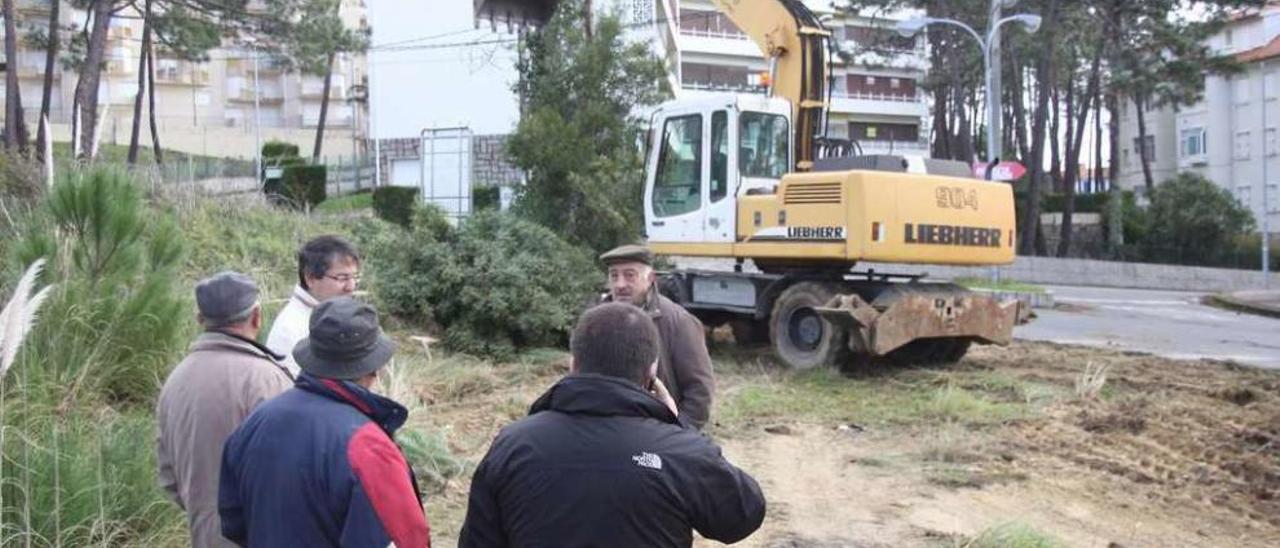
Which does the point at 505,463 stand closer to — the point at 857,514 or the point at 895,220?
the point at 857,514

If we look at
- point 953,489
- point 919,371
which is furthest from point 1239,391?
point 953,489

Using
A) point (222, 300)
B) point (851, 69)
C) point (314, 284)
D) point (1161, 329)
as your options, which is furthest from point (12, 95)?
point (851, 69)

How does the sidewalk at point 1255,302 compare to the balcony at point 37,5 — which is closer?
the sidewalk at point 1255,302

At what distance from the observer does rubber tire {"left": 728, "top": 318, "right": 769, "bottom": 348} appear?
1398 centimetres

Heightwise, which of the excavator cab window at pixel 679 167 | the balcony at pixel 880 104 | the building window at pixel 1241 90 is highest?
the balcony at pixel 880 104

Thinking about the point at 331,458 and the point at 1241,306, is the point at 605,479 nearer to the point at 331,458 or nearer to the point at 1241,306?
the point at 331,458

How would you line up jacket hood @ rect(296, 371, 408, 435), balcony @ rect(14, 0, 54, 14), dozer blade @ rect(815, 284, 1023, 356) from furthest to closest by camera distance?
1. balcony @ rect(14, 0, 54, 14)
2. dozer blade @ rect(815, 284, 1023, 356)
3. jacket hood @ rect(296, 371, 408, 435)

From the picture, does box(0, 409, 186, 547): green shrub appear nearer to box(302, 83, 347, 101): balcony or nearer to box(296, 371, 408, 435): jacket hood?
box(296, 371, 408, 435): jacket hood

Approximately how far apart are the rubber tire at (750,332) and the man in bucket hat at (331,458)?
1095 centimetres

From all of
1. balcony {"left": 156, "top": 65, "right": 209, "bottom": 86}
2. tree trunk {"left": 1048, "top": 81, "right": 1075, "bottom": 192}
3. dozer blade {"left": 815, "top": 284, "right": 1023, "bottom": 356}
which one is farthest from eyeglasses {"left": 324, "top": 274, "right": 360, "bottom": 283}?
balcony {"left": 156, "top": 65, "right": 209, "bottom": 86}

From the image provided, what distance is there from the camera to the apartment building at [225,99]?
206 feet

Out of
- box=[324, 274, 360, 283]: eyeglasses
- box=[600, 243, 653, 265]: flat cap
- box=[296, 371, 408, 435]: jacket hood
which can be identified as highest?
box=[600, 243, 653, 265]: flat cap

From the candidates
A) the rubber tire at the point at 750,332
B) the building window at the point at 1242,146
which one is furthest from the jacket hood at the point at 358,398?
the building window at the point at 1242,146

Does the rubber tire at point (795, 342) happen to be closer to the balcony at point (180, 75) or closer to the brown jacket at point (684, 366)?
the brown jacket at point (684, 366)
